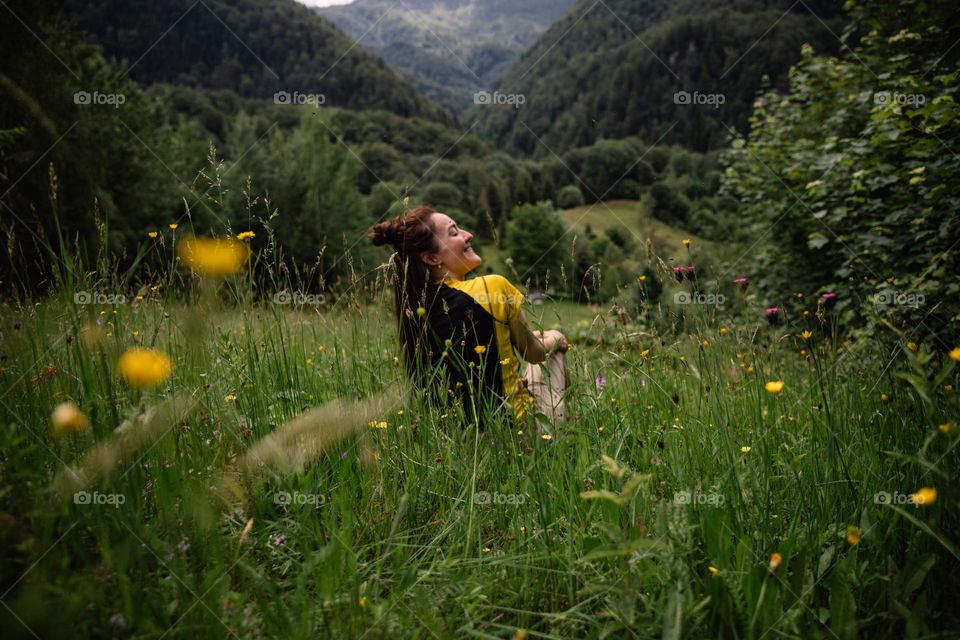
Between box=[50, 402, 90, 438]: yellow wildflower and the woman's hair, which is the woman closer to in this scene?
the woman's hair

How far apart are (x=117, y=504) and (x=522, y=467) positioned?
117 cm

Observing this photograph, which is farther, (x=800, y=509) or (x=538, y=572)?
(x=800, y=509)

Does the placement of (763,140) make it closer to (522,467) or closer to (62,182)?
(522,467)

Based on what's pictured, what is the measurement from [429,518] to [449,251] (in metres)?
1.79

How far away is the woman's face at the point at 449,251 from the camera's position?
3.17 m

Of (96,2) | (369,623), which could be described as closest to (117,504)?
(369,623)

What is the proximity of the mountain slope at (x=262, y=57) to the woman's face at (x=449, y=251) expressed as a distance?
304 feet

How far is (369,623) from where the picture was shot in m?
1.21

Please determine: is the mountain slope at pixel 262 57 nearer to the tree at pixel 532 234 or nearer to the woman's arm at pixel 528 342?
the tree at pixel 532 234

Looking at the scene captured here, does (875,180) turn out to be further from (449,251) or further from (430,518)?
(430,518)

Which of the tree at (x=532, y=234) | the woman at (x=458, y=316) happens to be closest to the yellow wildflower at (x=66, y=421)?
the woman at (x=458, y=316)

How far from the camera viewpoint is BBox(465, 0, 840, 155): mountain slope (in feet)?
221

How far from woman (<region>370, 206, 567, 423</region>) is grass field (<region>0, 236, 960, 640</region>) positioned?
0.53 metres

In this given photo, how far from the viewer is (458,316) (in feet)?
9.14
